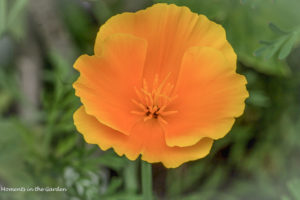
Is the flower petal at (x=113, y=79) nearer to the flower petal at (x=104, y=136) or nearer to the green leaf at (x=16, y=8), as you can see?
the flower petal at (x=104, y=136)

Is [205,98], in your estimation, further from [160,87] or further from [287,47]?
[287,47]

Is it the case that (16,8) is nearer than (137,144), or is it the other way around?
(137,144)

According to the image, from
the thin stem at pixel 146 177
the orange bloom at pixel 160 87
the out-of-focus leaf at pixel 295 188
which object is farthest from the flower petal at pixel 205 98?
the out-of-focus leaf at pixel 295 188

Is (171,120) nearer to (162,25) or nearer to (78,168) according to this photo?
(162,25)

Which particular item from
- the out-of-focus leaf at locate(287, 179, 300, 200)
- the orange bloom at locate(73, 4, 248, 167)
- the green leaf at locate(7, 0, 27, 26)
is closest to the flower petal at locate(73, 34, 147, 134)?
the orange bloom at locate(73, 4, 248, 167)

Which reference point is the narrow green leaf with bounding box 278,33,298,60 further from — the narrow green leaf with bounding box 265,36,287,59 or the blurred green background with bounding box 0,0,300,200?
the blurred green background with bounding box 0,0,300,200

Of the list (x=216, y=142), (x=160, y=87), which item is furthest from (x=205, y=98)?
(x=216, y=142)
